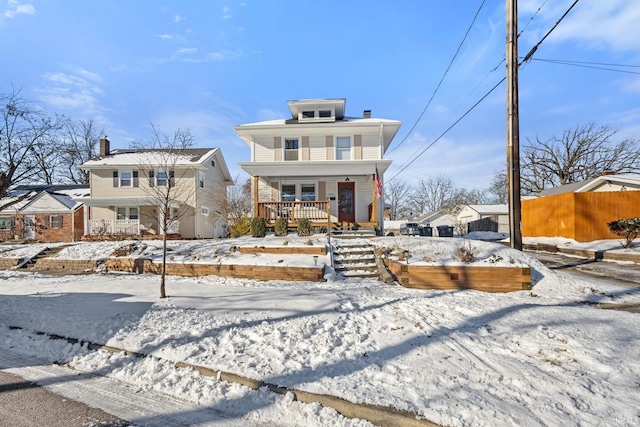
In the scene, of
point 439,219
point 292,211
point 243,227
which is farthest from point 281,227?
point 439,219

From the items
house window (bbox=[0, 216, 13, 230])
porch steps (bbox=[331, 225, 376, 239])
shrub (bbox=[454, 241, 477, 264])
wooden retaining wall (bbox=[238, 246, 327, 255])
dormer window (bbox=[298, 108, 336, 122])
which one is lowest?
wooden retaining wall (bbox=[238, 246, 327, 255])

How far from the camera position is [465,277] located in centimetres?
687

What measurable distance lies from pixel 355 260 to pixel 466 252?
10.3 ft

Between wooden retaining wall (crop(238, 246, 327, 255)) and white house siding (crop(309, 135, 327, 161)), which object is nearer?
wooden retaining wall (crop(238, 246, 327, 255))

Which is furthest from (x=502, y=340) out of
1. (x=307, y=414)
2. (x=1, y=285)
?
(x=1, y=285)

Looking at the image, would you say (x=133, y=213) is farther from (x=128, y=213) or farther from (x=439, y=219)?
(x=439, y=219)

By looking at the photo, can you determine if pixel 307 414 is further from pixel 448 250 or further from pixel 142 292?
pixel 448 250

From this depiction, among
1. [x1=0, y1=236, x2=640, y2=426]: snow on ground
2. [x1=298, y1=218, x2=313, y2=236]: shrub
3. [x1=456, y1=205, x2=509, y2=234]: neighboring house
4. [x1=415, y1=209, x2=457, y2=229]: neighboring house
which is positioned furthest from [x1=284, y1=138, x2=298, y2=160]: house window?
[x1=415, y1=209, x2=457, y2=229]: neighboring house

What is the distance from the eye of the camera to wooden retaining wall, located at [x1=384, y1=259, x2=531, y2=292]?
6.69 m

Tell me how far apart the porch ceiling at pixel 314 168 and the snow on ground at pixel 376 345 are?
31.3 feet

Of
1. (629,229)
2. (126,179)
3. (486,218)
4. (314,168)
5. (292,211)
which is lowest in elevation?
(629,229)

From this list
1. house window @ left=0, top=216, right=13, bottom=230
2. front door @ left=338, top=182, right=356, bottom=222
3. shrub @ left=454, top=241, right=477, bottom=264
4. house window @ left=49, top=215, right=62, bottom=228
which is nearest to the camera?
shrub @ left=454, top=241, right=477, bottom=264

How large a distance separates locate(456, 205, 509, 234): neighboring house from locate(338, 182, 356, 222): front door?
21.0m

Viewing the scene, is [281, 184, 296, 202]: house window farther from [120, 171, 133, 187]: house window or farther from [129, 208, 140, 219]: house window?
[120, 171, 133, 187]: house window
